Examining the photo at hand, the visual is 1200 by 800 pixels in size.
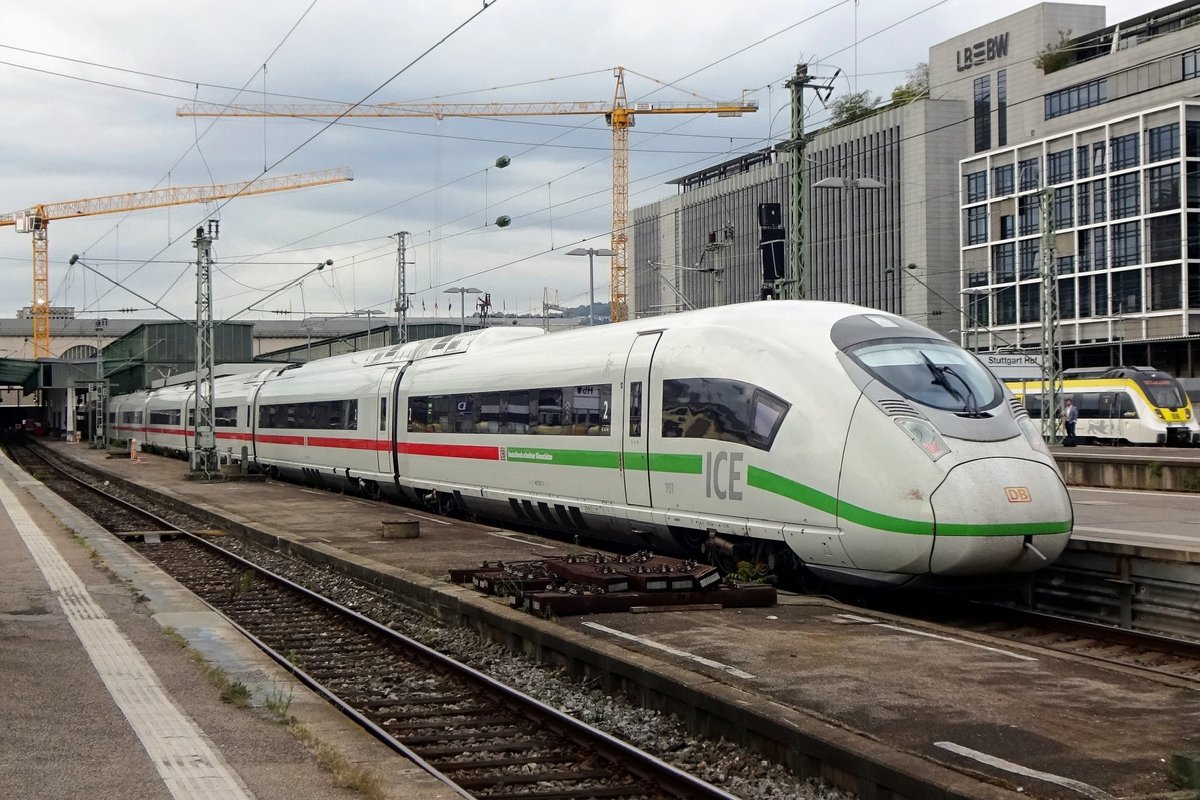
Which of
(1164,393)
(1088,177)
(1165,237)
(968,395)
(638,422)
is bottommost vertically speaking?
(638,422)

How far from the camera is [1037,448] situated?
1239 centimetres

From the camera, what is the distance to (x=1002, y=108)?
78125mm

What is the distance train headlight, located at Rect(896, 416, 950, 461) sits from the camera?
11.7 metres

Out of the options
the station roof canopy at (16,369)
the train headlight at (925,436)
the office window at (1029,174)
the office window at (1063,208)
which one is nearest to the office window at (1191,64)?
the office window at (1063,208)

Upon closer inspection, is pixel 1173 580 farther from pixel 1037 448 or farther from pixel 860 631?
pixel 860 631

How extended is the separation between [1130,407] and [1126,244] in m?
23.9

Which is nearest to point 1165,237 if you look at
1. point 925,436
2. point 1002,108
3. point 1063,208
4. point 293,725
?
point 1063,208

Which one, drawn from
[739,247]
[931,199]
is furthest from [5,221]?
[931,199]

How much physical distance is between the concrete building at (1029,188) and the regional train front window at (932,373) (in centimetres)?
4337

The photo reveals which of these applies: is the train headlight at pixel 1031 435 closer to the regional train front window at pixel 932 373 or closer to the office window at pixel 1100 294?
the regional train front window at pixel 932 373

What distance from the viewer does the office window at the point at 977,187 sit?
79000 millimetres

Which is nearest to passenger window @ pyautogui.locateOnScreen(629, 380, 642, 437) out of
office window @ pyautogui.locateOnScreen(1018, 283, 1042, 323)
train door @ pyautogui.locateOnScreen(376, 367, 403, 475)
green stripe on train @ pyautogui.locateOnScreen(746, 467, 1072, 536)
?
green stripe on train @ pyautogui.locateOnScreen(746, 467, 1072, 536)

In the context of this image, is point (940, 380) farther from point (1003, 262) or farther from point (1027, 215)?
point (1003, 262)

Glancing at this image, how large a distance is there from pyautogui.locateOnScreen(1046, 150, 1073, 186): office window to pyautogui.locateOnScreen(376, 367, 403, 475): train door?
56.1m
